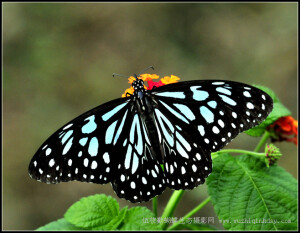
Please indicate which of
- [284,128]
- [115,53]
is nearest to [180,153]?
[284,128]

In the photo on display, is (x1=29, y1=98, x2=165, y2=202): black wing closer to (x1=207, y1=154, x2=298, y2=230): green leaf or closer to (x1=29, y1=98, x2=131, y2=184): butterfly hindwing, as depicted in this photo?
(x1=29, y1=98, x2=131, y2=184): butterfly hindwing

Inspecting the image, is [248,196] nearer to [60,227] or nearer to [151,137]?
[151,137]

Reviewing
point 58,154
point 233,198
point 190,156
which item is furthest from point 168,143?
point 58,154

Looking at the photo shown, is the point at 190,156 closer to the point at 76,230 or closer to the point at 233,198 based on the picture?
the point at 233,198

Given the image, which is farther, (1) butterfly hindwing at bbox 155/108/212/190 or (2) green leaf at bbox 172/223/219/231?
(2) green leaf at bbox 172/223/219/231

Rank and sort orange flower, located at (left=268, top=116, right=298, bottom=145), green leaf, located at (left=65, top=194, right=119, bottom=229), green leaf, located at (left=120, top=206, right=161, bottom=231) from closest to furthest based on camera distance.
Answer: green leaf, located at (left=120, top=206, right=161, bottom=231) < green leaf, located at (left=65, top=194, right=119, bottom=229) < orange flower, located at (left=268, top=116, right=298, bottom=145)

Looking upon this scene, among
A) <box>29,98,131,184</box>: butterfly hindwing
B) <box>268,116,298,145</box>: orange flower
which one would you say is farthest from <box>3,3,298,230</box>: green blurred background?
<box>29,98,131,184</box>: butterfly hindwing

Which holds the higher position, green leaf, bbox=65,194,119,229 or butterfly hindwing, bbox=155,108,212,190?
butterfly hindwing, bbox=155,108,212,190
